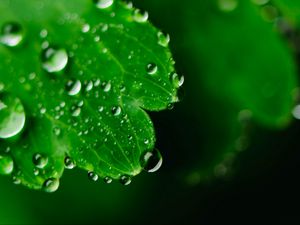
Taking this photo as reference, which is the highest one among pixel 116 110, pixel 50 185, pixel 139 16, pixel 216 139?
A: pixel 139 16

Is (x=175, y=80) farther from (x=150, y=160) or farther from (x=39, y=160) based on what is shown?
(x=39, y=160)

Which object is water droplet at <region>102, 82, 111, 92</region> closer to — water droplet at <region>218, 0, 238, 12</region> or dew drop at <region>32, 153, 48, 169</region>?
dew drop at <region>32, 153, 48, 169</region>

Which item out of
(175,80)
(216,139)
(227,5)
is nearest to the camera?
(175,80)

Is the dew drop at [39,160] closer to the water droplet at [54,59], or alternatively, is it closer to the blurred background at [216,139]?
the water droplet at [54,59]

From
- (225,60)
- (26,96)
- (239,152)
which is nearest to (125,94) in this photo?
(26,96)

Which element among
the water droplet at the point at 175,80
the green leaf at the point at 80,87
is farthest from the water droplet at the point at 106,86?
the water droplet at the point at 175,80

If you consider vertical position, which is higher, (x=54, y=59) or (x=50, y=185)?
(x=54, y=59)

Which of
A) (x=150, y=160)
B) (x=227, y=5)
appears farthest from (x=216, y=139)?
(x=150, y=160)
